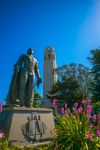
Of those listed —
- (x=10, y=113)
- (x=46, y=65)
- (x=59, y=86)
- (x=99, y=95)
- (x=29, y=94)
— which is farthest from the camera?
(x=46, y=65)

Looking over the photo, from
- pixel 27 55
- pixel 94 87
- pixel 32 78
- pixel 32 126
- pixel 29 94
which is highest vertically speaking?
pixel 94 87

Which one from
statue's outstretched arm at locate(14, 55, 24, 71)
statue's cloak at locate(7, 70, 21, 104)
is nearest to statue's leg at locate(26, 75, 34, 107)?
statue's cloak at locate(7, 70, 21, 104)

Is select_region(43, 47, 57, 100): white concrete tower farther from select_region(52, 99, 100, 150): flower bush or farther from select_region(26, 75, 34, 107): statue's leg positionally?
select_region(52, 99, 100, 150): flower bush

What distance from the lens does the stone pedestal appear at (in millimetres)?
8578

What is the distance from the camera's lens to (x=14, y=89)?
10133mm

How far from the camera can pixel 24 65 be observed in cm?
1047

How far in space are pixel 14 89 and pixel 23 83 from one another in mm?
419

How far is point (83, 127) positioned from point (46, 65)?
67.7 metres

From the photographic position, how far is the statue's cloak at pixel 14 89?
1004cm

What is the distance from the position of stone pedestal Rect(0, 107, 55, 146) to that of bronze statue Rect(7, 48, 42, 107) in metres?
0.71

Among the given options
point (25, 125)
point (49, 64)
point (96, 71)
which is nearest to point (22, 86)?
point (25, 125)

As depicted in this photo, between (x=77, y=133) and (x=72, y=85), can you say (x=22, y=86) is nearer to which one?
(x=77, y=133)

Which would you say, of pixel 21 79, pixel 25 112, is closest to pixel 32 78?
pixel 21 79

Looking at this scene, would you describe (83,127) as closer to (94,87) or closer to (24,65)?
(24,65)
